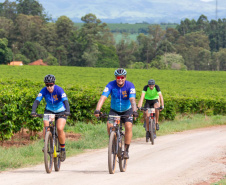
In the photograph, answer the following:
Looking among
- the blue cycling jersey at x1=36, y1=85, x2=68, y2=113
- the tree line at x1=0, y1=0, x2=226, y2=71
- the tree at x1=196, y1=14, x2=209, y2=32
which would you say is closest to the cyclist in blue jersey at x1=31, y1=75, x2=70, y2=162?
the blue cycling jersey at x1=36, y1=85, x2=68, y2=113

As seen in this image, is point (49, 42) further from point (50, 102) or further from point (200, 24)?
point (50, 102)

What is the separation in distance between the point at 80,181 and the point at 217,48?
159055mm

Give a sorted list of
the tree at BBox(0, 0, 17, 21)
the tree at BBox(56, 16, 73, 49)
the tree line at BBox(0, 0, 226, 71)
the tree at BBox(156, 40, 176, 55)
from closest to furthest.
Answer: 1. the tree line at BBox(0, 0, 226, 71)
2. the tree at BBox(56, 16, 73, 49)
3. the tree at BBox(156, 40, 176, 55)
4. the tree at BBox(0, 0, 17, 21)

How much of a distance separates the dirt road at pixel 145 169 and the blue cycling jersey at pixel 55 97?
1.28 m

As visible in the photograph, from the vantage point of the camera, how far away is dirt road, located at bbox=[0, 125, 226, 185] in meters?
8.03

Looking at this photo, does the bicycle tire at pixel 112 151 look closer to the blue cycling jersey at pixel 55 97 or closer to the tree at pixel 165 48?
the blue cycling jersey at pixel 55 97

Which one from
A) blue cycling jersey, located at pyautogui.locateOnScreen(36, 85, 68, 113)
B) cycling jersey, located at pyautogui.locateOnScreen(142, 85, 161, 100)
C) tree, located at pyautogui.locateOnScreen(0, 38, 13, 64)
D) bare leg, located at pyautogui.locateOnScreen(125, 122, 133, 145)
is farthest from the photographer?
tree, located at pyautogui.locateOnScreen(0, 38, 13, 64)

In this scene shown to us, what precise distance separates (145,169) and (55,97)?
94.4 inches

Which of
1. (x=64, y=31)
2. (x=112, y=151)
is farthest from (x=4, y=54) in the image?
(x=112, y=151)

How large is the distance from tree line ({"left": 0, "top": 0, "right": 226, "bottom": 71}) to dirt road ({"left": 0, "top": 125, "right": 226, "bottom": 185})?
87623 millimetres

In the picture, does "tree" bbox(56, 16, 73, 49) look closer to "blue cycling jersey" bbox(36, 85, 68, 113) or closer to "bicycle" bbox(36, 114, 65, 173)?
"blue cycling jersey" bbox(36, 85, 68, 113)

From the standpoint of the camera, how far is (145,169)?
9383 mm

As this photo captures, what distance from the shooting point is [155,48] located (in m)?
133

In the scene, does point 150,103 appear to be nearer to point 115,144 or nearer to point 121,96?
point 121,96
